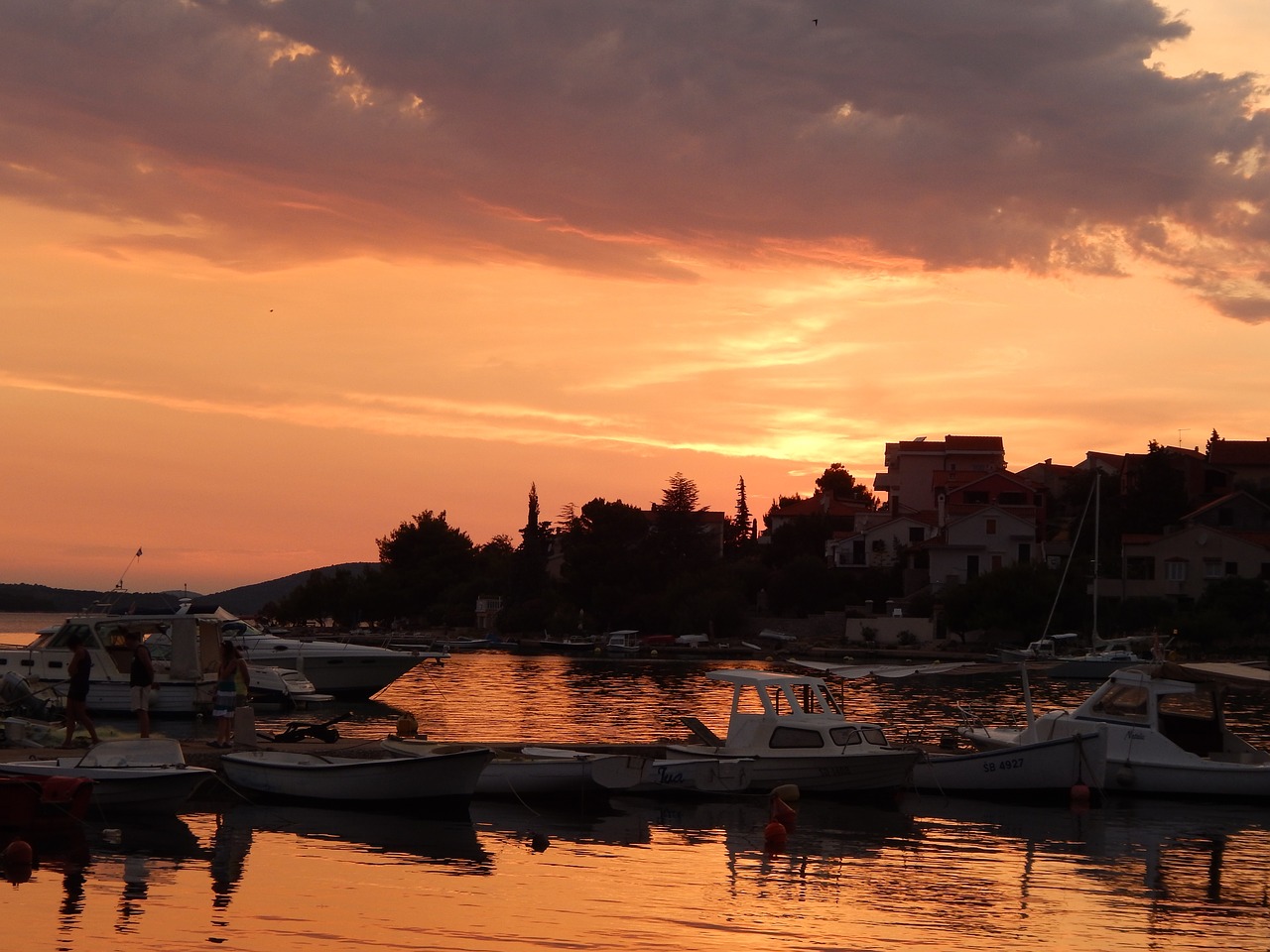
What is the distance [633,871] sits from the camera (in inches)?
886

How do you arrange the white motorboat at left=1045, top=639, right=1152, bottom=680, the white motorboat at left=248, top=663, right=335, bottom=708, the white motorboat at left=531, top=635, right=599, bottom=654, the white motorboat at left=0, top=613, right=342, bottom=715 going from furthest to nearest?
the white motorboat at left=531, top=635, right=599, bottom=654, the white motorboat at left=1045, top=639, right=1152, bottom=680, the white motorboat at left=248, top=663, right=335, bottom=708, the white motorboat at left=0, top=613, right=342, bottom=715

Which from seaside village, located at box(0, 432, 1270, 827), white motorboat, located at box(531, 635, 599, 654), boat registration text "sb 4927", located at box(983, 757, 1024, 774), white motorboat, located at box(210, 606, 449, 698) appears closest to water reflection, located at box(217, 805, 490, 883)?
seaside village, located at box(0, 432, 1270, 827)

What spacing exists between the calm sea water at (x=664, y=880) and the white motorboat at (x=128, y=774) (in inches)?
18.9

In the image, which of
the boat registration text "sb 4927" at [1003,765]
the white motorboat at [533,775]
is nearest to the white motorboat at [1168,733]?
the boat registration text "sb 4927" at [1003,765]

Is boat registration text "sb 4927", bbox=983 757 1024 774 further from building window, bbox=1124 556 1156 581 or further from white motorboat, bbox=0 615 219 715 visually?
building window, bbox=1124 556 1156 581

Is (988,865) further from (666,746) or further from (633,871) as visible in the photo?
(666,746)

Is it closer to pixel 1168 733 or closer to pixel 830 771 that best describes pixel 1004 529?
pixel 1168 733

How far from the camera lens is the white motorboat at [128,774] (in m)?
24.6

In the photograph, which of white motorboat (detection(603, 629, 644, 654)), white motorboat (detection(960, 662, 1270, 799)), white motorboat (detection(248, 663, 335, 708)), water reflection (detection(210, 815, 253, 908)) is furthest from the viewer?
white motorboat (detection(603, 629, 644, 654))

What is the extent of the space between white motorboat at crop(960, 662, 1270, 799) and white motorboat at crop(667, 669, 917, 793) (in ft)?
10.8

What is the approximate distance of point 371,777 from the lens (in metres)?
26.3

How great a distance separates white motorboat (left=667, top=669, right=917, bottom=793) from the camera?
1157 inches

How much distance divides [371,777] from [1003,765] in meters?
13.4

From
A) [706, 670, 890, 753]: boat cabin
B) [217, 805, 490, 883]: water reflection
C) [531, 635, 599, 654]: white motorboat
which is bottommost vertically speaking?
[531, 635, 599, 654]: white motorboat
